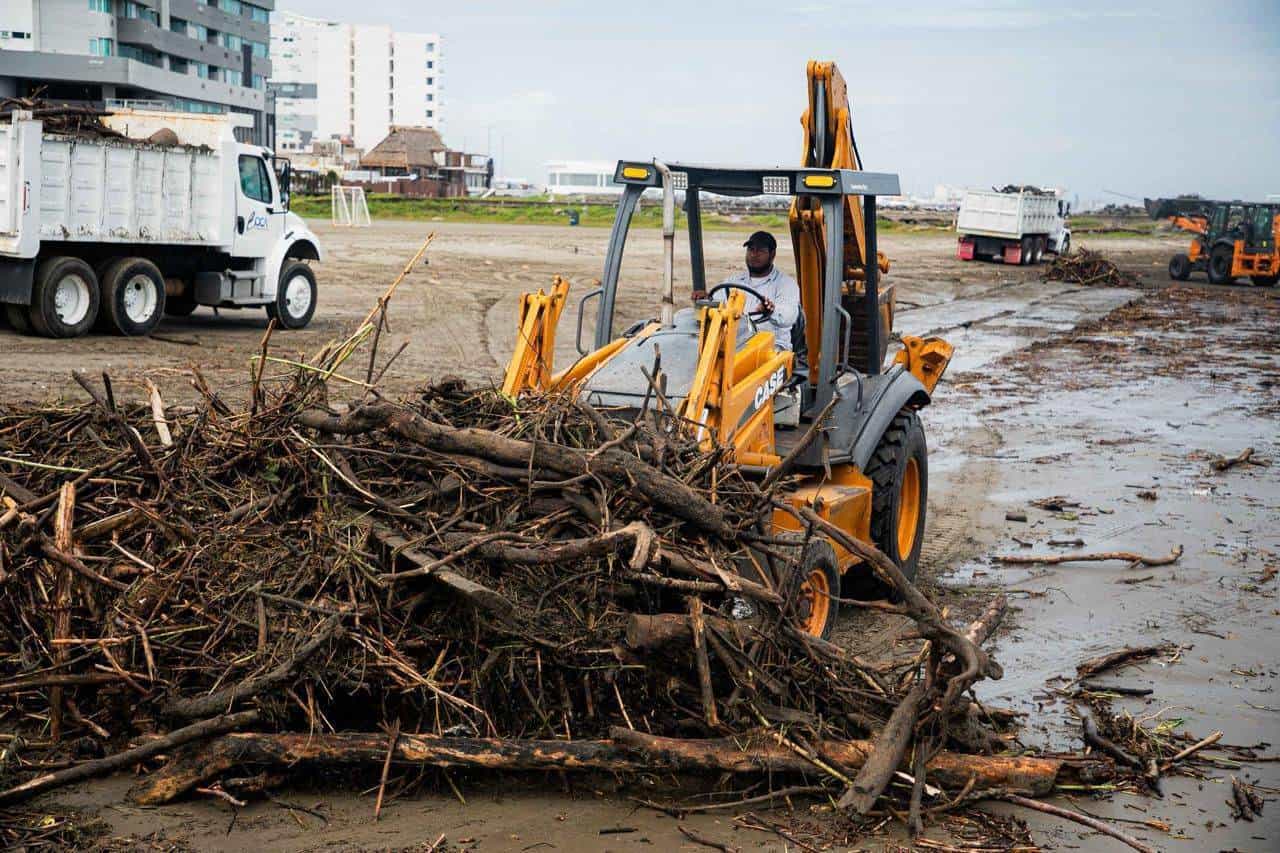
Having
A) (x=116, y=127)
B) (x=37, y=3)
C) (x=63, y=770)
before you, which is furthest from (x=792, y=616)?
(x=37, y=3)

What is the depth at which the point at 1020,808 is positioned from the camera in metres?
5.18

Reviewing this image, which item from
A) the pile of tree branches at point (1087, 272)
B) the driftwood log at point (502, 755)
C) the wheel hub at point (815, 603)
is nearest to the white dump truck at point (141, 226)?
the wheel hub at point (815, 603)

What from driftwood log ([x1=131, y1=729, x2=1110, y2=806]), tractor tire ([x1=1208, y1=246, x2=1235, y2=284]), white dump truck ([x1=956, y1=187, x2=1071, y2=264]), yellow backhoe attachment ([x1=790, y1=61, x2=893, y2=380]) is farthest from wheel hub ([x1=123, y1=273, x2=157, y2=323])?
tractor tire ([x1=1208, y1=246, x2=1235, y2=284])

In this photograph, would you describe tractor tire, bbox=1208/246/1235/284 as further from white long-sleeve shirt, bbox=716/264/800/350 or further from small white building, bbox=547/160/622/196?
small white building, bbox=547/160/622/196

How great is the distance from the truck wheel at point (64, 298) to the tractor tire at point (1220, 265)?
33.0 m

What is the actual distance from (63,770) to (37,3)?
7030 cm

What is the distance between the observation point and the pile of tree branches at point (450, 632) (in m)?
4.89

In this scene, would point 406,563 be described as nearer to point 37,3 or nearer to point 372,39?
point 37,3

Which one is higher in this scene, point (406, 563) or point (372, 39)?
point (372, 39)

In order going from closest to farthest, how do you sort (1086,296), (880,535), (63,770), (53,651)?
(63,770) < (53,651) < (880,535) < (1086,296)

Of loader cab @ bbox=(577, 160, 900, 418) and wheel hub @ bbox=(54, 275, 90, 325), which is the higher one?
loader cab @ bbox=(577, 160, 900, 418)

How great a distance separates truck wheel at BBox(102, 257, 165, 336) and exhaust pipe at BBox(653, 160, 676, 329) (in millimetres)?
11683

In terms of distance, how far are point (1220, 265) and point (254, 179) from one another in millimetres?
30637

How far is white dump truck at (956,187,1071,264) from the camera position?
43812mm
